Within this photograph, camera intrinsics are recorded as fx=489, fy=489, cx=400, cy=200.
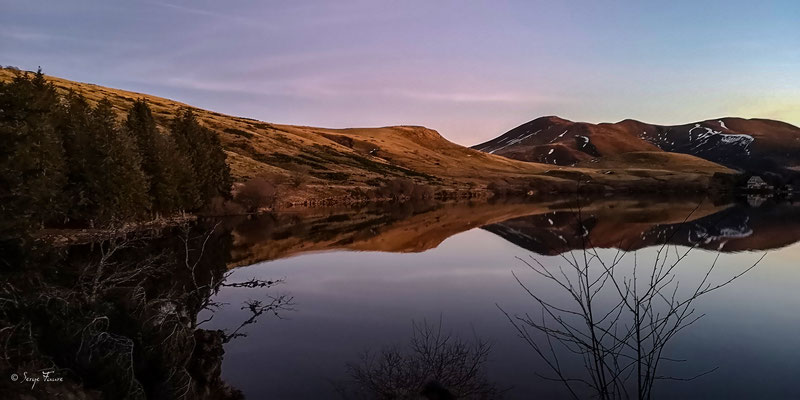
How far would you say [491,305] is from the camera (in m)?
27.1

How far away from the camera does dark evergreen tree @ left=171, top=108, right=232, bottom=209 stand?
7419 centimetres

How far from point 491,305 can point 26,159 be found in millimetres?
32281

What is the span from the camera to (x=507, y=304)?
2725 centimetres

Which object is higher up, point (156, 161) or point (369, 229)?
point (156, 161)

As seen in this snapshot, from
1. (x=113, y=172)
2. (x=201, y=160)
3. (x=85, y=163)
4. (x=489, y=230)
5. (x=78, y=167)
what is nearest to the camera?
(x=78, y=167)

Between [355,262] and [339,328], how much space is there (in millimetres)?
20709

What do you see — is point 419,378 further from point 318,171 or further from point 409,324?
point 318,171

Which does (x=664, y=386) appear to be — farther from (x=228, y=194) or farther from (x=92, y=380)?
(x=228, y=194)

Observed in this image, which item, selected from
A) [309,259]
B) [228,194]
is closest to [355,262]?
[309,259]

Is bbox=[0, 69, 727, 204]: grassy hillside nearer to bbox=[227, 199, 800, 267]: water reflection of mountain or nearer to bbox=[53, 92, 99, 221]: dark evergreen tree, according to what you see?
bbox=[227, 199, 800, 267]: water reflection of mountain

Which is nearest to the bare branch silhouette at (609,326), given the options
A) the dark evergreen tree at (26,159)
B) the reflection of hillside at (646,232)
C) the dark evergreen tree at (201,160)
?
the reflection of hillside at (646,232)

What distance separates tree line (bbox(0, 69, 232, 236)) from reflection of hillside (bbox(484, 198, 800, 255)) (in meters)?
39.0

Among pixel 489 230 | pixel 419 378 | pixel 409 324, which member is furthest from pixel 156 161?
pixel 419 378

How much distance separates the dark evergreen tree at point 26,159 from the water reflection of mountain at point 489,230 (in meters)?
15.2
